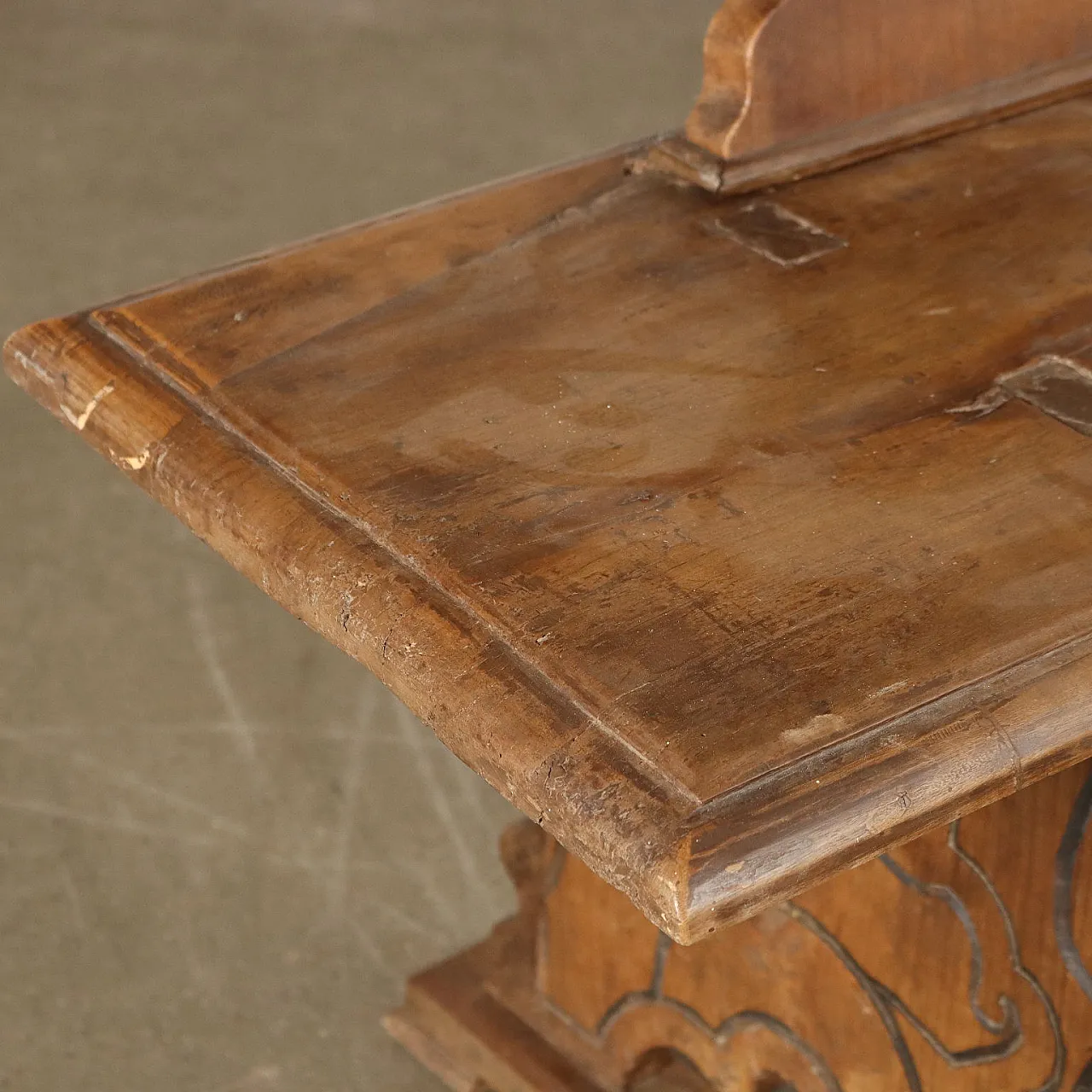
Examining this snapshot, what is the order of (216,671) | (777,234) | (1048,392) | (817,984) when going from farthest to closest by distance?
1. (216,671)
2. (817,984)
3. (777,234)
4. (1048,392)

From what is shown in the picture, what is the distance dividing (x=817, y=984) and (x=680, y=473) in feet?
1.74

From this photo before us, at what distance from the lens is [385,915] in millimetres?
1807

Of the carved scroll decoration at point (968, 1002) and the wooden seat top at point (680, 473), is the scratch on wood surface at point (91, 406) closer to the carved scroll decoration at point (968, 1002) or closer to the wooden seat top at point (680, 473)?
Result: the wooden seat top at point (680, 473)

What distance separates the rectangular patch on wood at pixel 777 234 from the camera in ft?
3.86

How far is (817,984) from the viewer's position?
1.32 metres

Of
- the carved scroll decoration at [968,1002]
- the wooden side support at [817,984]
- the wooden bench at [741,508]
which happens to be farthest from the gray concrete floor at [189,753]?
the carved scroll decoration at [968,1002]

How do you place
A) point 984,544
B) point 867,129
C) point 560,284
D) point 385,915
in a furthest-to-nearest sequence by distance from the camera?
point 385,915
point 867,129
point 560,284
point 984,544

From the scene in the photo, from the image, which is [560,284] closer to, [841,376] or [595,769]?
[841,376]

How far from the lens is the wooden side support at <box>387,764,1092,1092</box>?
1161 millimetres

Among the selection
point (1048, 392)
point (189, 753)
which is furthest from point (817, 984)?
point (189, 753)

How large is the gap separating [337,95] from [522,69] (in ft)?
1.28

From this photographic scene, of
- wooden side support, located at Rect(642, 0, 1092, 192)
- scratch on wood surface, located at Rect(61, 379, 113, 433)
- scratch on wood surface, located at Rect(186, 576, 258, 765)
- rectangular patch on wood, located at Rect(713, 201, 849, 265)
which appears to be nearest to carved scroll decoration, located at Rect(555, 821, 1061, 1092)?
rectangular patch on wood, located at Rect(713, 201, 849, 265)

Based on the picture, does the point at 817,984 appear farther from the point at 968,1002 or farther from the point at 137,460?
the point at 137,460

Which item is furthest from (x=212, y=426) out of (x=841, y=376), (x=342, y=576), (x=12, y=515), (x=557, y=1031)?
→ (x=12, y=515)
